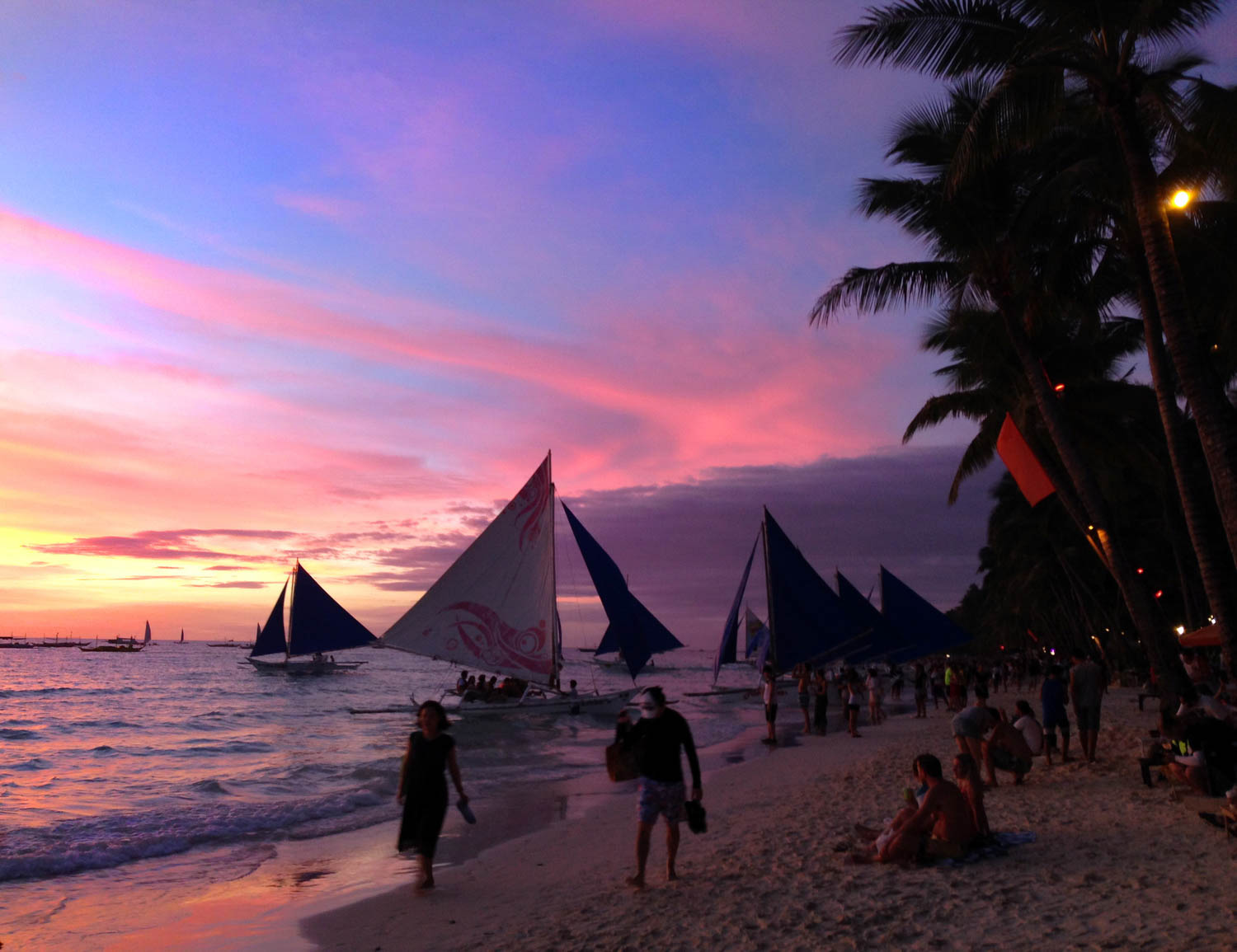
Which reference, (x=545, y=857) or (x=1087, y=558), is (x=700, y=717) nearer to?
(x=545, y=857)

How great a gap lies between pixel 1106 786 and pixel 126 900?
1054cm

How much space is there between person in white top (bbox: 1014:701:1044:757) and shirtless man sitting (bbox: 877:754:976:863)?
4648 millimetres

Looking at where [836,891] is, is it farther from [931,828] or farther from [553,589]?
[553,589]

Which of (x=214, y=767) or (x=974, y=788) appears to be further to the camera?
(x=214, y=767)

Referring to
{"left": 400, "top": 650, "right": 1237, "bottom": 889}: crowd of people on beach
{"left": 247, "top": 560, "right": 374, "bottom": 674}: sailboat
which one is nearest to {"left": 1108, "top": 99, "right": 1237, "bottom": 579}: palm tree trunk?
{"left": 400, "top": 650, "right": 1237, "bottom": 889}: crowd of people on beach

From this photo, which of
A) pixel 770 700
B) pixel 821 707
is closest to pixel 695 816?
pixel 770 700

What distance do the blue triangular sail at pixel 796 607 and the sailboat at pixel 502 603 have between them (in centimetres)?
697

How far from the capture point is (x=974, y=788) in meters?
7.23

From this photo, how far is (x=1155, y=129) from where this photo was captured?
12617 mm

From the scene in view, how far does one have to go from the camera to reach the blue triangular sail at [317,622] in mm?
51344

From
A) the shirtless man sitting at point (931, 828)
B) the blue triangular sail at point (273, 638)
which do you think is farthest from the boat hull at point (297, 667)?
the shirtless man sitting at point (931, 828)

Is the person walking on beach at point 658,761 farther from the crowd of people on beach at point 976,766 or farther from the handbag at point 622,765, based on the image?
the crowd of people on beach at point 976,766

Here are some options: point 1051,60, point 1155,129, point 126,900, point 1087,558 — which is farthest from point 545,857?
point 1087,558

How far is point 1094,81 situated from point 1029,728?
816 centimetres
